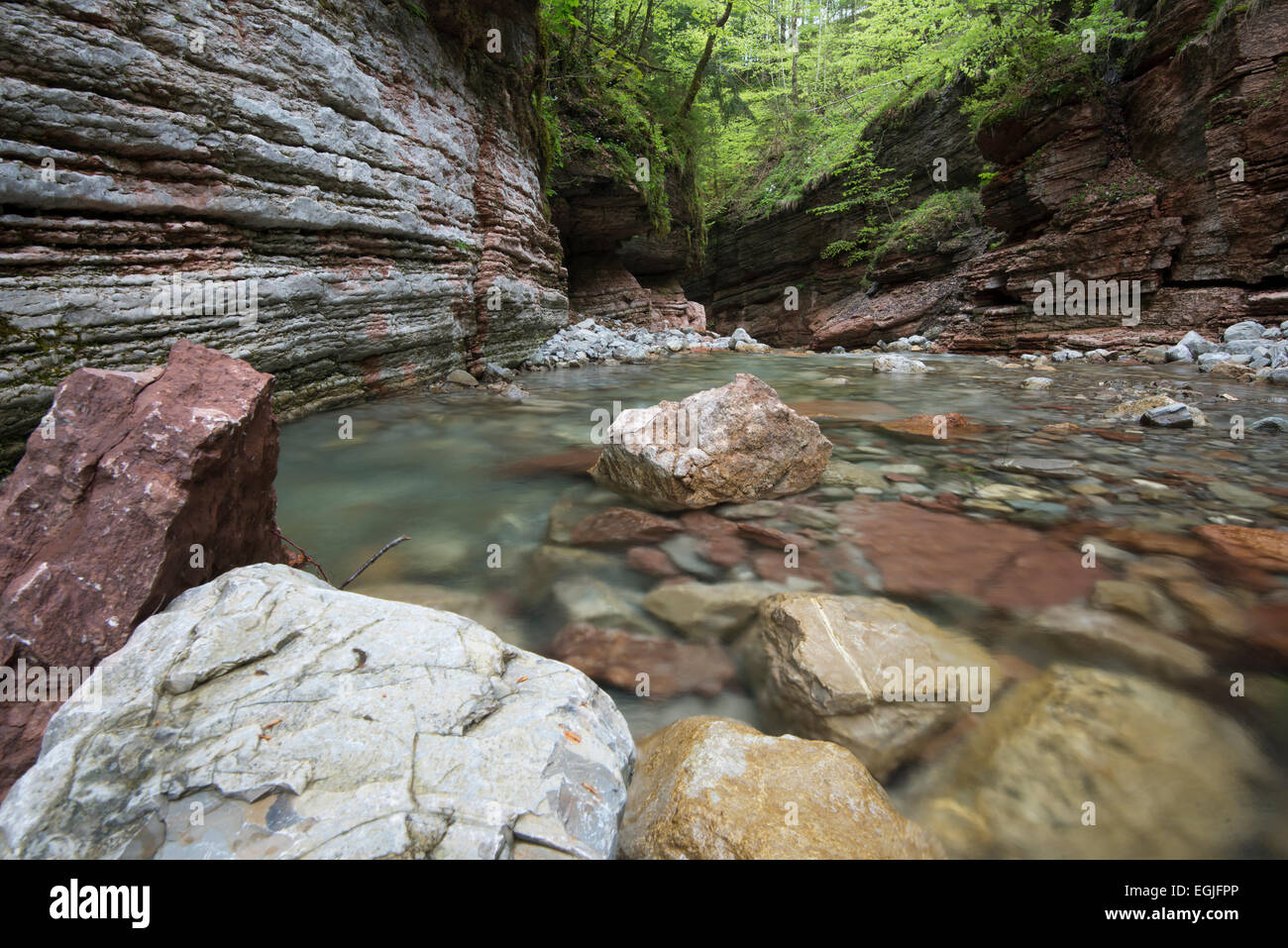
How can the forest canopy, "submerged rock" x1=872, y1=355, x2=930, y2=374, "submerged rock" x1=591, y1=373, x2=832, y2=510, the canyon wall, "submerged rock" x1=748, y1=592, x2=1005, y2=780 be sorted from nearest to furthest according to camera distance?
"submerged rock" x1=748, y1=592, x2=1005, y2=780
"submerged rock" x1=591, y1=373, x2=832, y2=510
the canyon wall
"submerged rock" x1=872, y1=355, x2=930, y2=374
the forest canopy

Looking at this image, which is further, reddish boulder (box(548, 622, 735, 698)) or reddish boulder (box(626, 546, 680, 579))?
reddish boulder (box(626, 546, 680, 579))

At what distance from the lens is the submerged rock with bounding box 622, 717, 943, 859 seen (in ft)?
4.00

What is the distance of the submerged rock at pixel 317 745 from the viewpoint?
100cm

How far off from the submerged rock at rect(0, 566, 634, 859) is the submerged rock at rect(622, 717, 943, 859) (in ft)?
0.35

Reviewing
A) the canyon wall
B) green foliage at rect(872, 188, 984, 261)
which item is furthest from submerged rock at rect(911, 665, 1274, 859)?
green foliage at rect(872, 188, 984, 261)

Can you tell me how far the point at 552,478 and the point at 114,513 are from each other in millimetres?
2627

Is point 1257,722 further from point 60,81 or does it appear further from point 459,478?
point 60,81

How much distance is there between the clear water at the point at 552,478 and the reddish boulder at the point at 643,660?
7cm

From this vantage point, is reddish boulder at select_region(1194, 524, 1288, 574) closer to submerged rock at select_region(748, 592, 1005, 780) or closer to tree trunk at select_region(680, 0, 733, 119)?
submerged rock at select_region(748, 592, 1005, 780)

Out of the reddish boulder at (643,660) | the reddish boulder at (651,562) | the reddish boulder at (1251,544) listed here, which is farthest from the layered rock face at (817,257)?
the reddish boulder at (643,660)

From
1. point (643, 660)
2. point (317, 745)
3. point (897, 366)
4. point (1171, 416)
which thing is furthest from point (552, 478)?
point (897, 366)

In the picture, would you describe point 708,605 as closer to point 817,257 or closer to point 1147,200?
point 1147,200

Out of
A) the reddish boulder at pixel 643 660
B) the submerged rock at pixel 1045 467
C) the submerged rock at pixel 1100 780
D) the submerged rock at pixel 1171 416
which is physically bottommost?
the submerged rock at pixel 1100 780

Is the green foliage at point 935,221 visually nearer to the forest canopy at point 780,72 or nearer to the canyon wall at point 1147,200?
the canyon wall at point 1147,200
